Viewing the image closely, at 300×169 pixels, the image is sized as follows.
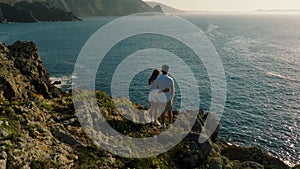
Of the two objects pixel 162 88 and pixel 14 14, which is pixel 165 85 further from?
pixel 14 14

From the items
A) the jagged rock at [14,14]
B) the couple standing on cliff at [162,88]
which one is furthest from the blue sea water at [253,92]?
the jagged rock at [14,14]

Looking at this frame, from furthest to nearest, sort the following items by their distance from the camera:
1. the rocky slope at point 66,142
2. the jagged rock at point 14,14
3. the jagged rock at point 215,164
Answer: the jagged rock at point 14,14
the jagged rock at point 215,164
the rocky slope at point 66,142

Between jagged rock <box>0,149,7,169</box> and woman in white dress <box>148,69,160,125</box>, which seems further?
woman in white dress <box>148,69,160,125</box>

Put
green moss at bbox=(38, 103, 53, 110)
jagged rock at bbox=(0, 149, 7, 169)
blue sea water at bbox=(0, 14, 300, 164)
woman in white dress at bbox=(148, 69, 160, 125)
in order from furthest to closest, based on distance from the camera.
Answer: blue sea water at bbox=(0, 14, 300, 164)
green moss at bbox=(38, 103, 53, 110)
woman in white dress at bbox=(148, 69, 160, 125)
jagged rock at bbox=(0, 149, 7, 169)

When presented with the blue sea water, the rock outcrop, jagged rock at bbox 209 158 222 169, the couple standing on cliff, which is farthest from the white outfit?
the blue sea water

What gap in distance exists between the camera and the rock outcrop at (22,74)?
25.3 metres

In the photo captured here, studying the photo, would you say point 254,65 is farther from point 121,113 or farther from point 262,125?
point 121,113

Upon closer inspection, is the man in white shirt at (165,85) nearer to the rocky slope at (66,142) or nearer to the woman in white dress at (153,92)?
the woman in white dress at (153,92)

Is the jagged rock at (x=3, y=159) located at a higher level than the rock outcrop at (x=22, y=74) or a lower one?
higher

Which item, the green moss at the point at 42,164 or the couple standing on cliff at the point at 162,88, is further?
the couple standing on cliff at the point at 162,88

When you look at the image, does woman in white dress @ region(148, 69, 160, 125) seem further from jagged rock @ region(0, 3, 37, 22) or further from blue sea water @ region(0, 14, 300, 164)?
jagged rock @ region(0, 3, 37, 22)

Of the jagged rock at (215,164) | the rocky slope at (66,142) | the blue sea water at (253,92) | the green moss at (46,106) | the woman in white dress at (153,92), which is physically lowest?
the blue sea water at (253,92)

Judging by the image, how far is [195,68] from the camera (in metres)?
63.3

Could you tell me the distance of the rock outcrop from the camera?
25280 millimetres
